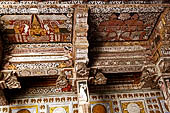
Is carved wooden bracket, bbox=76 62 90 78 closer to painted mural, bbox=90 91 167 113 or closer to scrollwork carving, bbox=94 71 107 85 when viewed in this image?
scrollwork carving, bbox=94 71 107 85

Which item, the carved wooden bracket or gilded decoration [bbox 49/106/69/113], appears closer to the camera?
the carved wooden bracket

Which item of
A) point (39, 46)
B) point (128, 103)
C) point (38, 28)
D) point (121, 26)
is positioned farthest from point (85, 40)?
point (128, 103)

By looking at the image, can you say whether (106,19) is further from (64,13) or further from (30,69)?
(30,69)

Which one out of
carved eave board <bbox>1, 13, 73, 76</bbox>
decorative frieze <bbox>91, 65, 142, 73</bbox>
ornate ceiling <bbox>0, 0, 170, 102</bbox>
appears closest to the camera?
ornate ceiling <bbox>0, 0, 170, 102</bbox>

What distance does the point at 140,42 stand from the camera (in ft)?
20.2

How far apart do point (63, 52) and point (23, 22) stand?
1.34 metres

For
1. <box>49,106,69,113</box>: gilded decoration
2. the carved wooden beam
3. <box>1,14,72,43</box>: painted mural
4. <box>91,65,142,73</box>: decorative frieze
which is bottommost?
<box>49,106,69,113</box>: gilded decoration

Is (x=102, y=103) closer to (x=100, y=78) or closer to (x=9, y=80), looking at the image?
(x=100, y=78)

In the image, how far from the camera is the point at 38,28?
17.3 feet

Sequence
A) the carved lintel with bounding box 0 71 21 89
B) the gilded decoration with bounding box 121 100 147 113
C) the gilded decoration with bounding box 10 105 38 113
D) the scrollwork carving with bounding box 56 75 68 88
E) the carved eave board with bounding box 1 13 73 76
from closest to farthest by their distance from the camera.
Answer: the carved eave board with bounding box 1 13 73 76 → the carved lintel with bounding box 0 71 21 89 → the scrollwork carving with bounding box 56 75 68 88 → the gilded decoration with bounding box 10 105 38 113 → the gilded decoration with bounding box 121 100 147 113

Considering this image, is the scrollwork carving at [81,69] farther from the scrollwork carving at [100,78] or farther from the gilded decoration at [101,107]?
the gilded decoration at [101,107]

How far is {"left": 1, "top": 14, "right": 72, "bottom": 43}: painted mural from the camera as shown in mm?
5023

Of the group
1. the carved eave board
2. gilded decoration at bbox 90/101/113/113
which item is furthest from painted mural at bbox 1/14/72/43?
gilded decoration at bbox 90/101/113/113

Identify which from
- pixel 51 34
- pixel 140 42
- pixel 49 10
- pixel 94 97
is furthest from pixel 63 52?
pixel 140 42
